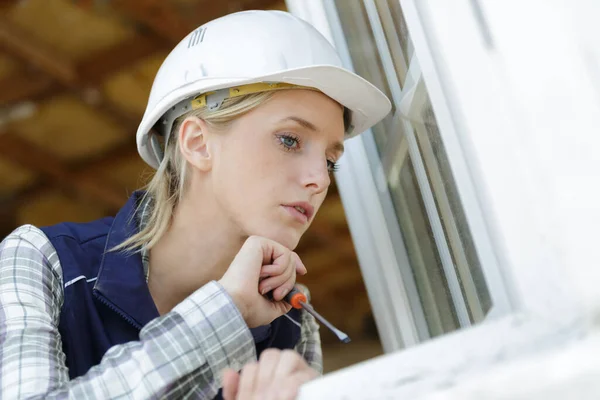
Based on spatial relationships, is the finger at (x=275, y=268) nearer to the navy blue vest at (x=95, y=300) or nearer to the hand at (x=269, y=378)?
the navy blue vest at (x=95, y=300)

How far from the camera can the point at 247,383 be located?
80 cm

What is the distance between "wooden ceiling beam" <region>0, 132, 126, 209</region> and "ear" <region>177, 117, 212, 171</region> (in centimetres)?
408

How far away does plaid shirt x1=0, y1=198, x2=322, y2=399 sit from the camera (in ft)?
3.15

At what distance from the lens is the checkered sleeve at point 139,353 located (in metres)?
0.96

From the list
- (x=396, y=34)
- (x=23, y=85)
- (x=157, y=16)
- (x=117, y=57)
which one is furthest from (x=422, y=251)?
(x=23, y=85)

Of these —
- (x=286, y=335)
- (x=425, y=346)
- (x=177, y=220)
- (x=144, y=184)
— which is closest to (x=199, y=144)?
(x=177, y=220)

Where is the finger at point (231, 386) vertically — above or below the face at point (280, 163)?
below

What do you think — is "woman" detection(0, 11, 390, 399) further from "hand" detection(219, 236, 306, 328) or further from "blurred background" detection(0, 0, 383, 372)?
"blurred background" detection(0, 0, 383, 372)

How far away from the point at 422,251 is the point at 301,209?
22 centimetres

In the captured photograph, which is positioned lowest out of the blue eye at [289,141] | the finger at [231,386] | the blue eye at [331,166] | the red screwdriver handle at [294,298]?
the finger at [231,386]

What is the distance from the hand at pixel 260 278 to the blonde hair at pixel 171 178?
0.24 meters

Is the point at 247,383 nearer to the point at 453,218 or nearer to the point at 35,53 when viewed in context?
the point at 453,218

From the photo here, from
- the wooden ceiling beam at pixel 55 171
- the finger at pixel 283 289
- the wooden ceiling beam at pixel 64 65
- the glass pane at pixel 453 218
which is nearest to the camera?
the glass pane at pixel 453 218

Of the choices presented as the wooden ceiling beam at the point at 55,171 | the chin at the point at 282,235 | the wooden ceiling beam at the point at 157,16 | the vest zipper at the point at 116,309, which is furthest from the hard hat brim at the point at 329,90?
the wooden ceiling beam at the point at 55,171
